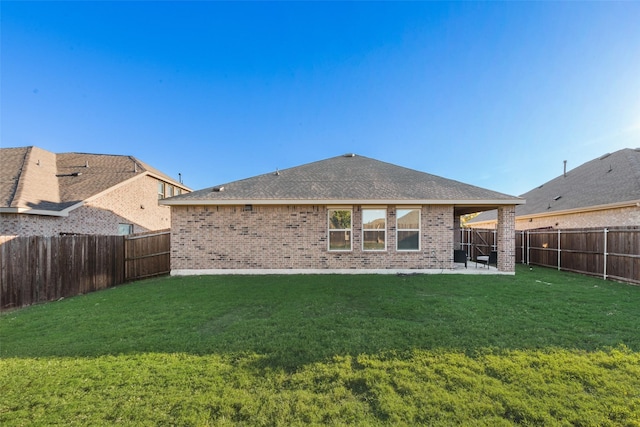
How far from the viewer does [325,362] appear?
3.51 meters

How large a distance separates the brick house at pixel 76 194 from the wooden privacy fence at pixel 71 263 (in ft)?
11.5

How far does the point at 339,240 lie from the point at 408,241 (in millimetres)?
2624

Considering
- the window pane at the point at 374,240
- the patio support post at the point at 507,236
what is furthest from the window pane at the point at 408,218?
the patio support post at the point at 507,236

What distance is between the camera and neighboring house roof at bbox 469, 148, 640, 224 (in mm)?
11867

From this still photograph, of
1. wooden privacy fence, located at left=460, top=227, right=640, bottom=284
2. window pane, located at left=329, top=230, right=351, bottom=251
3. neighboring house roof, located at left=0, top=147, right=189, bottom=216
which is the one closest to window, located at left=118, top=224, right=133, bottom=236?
neighboring house roof, located at left=0, top=147, right=189, bottom=216

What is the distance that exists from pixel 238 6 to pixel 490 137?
15407mm

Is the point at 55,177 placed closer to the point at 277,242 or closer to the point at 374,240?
the point at 277,242

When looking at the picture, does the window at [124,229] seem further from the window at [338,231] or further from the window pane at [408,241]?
the window pane at [408,241]

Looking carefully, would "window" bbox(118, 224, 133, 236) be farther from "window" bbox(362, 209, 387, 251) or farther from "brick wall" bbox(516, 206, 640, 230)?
"brick wall" bbox(516, 206, 640, 230)

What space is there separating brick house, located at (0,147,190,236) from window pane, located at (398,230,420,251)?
1391 centimetres

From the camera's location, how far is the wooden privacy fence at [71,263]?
22.2 ft

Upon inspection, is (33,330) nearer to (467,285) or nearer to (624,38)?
(467,285)

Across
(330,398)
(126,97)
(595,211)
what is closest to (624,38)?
(595,211)

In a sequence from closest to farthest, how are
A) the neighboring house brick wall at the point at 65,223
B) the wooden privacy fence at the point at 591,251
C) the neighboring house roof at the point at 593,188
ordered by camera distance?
1. the wooden privacy fence at the point at 591,251
2. the neighboring house brick wall at the point at 65,223
3. the neighboring house roof at the point at 593,188
